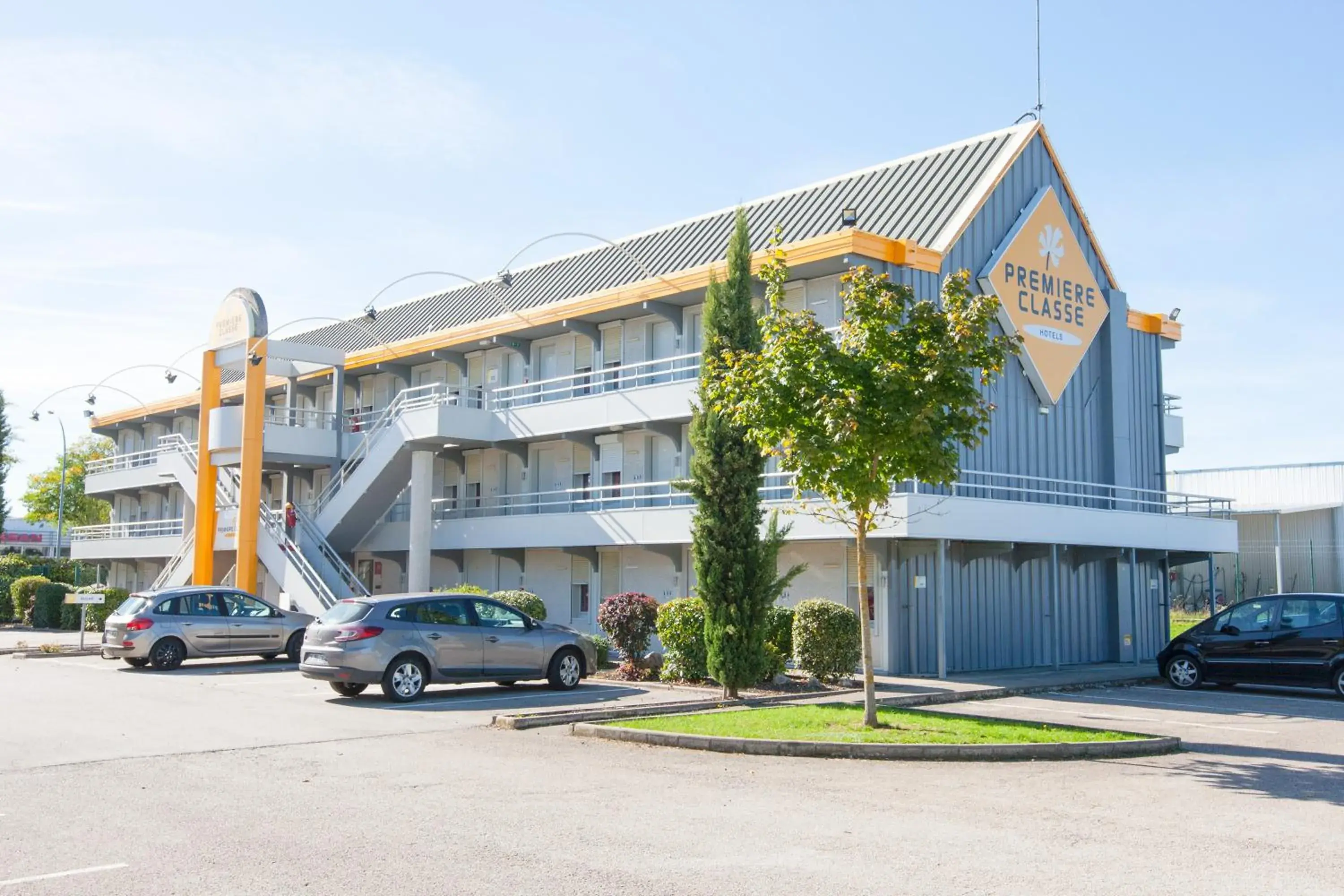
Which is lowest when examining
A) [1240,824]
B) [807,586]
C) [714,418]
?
[1240,824]

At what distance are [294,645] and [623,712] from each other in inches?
460

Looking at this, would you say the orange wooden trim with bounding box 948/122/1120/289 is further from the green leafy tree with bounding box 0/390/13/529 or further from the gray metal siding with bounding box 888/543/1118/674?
the green leafy tree with bounding box 0/390/13/529

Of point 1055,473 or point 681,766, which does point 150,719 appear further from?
point 1055,473

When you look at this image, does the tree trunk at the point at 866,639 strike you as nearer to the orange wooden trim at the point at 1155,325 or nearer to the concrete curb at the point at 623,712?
the concrete curb at the point at 623,712

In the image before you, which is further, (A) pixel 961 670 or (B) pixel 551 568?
(B) pixel 551 568

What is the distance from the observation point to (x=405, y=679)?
17.7 meters

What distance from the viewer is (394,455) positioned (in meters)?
31.9

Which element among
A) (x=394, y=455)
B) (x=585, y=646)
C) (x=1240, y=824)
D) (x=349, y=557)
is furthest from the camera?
(x=349, y=557)

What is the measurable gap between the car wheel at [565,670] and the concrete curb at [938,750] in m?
6.12

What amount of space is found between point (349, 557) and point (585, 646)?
19937mm

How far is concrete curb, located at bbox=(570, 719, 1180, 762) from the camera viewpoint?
12.9 meters

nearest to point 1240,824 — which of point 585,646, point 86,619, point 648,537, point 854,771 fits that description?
point 854,771

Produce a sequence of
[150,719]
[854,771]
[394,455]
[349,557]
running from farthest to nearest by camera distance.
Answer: [349,557] → [394,455] → [150,719] → [854,771]

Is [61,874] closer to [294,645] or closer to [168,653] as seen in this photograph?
[168,653]
